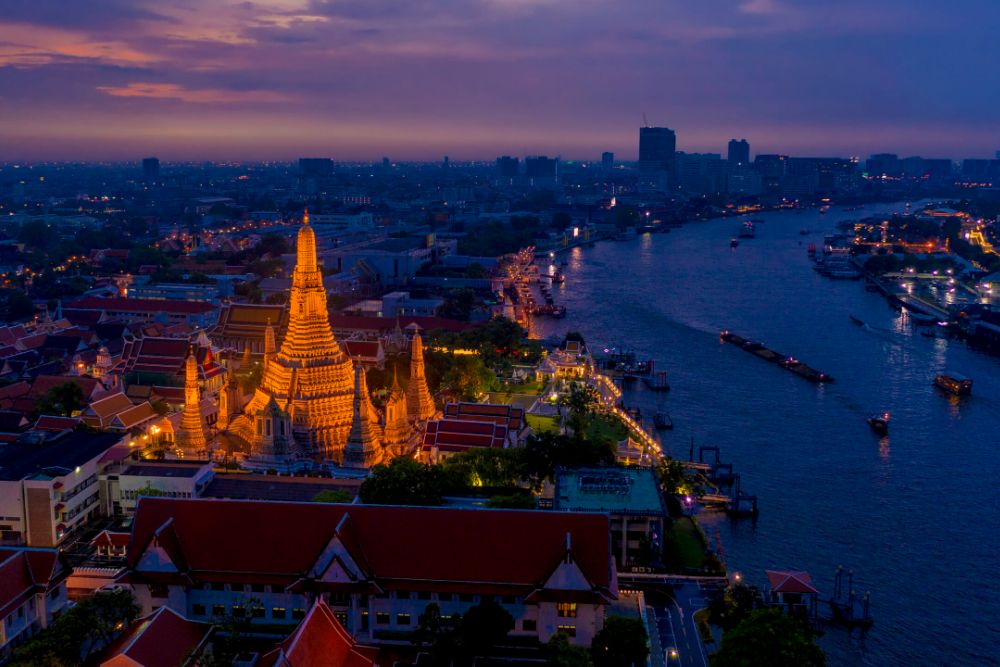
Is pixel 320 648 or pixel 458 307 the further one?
pixel 458 307

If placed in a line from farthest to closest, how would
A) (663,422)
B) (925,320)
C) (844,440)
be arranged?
(925,320), (663,422), (844,440)

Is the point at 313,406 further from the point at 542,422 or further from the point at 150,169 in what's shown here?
the point at 150,169

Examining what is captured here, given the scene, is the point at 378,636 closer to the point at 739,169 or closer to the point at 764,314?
the point at 764,314

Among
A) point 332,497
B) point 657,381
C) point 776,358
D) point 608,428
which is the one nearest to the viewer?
point 332,497

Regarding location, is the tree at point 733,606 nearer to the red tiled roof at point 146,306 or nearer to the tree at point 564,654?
the tree at point 564,654

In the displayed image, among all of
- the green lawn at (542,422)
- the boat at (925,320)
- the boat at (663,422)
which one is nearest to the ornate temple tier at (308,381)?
the green lawn at (542,422)

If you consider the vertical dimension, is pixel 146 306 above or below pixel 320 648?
above

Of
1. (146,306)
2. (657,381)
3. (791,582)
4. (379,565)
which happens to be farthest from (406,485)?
(146,306)
